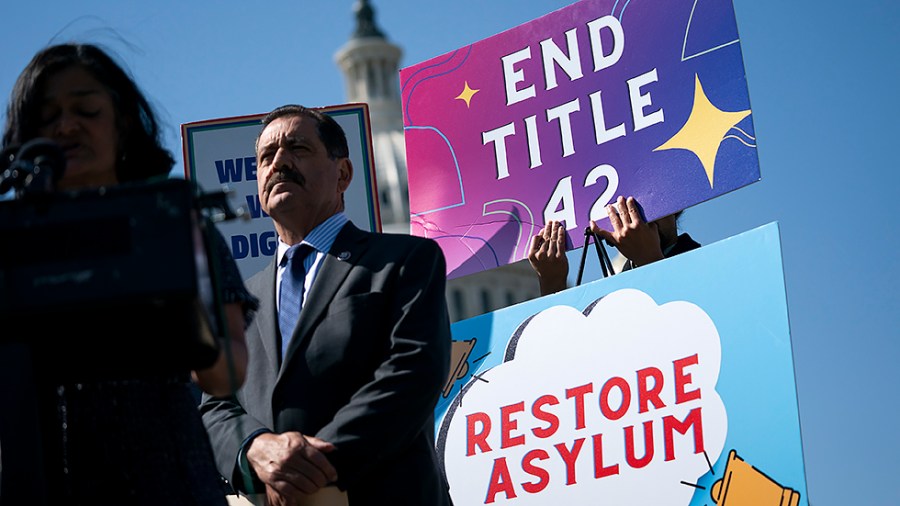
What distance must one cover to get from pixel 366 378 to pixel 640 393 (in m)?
1.27

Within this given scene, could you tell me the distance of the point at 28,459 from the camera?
7.01 ft

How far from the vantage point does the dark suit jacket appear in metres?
3.17

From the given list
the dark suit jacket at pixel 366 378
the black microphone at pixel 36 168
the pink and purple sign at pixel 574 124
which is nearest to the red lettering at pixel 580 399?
the pink and purple sign at pixel 574 124

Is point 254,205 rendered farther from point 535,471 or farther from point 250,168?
point 535,471

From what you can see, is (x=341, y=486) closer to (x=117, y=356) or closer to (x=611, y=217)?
(x=117, y=356)

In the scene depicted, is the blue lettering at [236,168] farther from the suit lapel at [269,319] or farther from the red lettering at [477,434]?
the suit lapel at [269,319]

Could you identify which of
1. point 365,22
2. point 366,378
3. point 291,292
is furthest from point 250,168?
point 365,22

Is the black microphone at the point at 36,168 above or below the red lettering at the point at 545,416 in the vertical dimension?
above

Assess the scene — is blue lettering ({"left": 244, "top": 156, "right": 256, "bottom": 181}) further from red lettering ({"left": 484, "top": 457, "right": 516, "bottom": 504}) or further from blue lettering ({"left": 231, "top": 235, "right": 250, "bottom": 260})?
red lettering ({"left": 484, "top": 457, "right": 516, "bottom": 504})

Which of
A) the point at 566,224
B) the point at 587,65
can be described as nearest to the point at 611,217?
the point at 566,224

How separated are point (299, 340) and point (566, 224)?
185 centimetres

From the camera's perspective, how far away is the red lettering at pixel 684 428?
4.05m

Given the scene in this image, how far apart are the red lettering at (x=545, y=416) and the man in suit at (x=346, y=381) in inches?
41.2

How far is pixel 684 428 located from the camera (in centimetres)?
411
